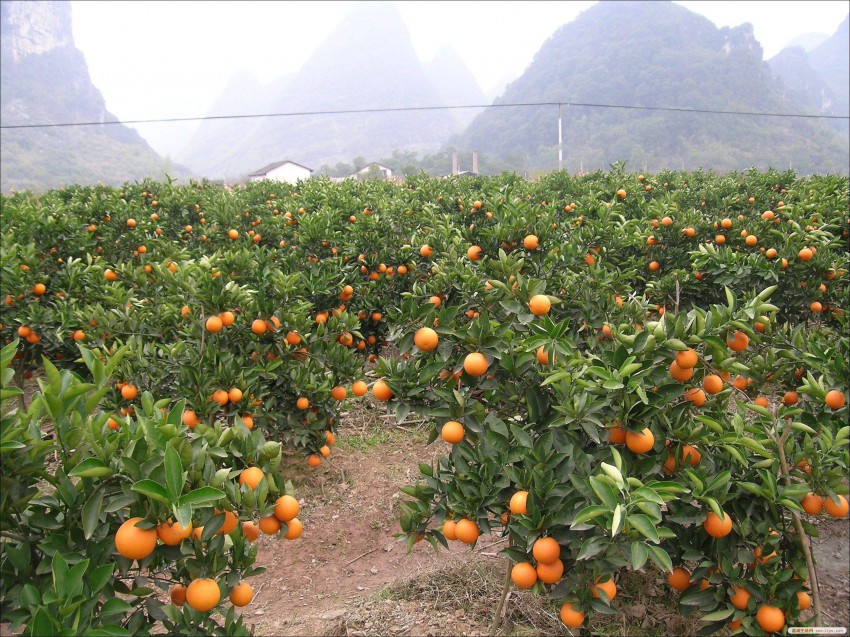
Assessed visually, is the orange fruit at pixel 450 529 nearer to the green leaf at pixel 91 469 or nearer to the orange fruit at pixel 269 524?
the orange fruit at pixel 269 524

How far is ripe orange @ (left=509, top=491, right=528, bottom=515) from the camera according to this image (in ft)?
4.72

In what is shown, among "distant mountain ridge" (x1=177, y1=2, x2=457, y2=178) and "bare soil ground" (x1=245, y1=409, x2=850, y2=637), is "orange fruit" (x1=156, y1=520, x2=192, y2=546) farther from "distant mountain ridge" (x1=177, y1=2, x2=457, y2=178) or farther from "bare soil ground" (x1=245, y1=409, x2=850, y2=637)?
"distant mountain ridge" (x1=177, y1=2, x2=457, y2=178)

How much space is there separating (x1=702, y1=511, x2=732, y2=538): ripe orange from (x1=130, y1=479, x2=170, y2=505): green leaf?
1.36 meters

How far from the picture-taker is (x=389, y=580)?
2.62 m

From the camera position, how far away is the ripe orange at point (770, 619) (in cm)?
144

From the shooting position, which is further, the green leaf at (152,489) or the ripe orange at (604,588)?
the ripe orange at (604,588)

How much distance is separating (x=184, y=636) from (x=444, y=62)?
570ft

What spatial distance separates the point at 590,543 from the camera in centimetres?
128

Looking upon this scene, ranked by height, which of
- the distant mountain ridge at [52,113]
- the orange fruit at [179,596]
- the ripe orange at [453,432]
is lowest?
the orange fruit at [179,596]

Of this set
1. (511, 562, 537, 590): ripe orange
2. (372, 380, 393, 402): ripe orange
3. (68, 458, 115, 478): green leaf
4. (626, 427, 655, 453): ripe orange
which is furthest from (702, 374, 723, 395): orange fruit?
(68, 458, 115, 478): green leaf

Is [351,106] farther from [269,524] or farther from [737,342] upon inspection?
[269,524]

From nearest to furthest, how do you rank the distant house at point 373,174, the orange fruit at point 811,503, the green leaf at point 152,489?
the green leaf at point 152,489
the orange fruit at point 811,503
the distant house at point 373,174

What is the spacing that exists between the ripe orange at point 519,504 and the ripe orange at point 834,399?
100 centimetres

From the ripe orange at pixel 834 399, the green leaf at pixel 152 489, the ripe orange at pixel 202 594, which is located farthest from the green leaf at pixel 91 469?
the ripe orange at pixel 834 399
